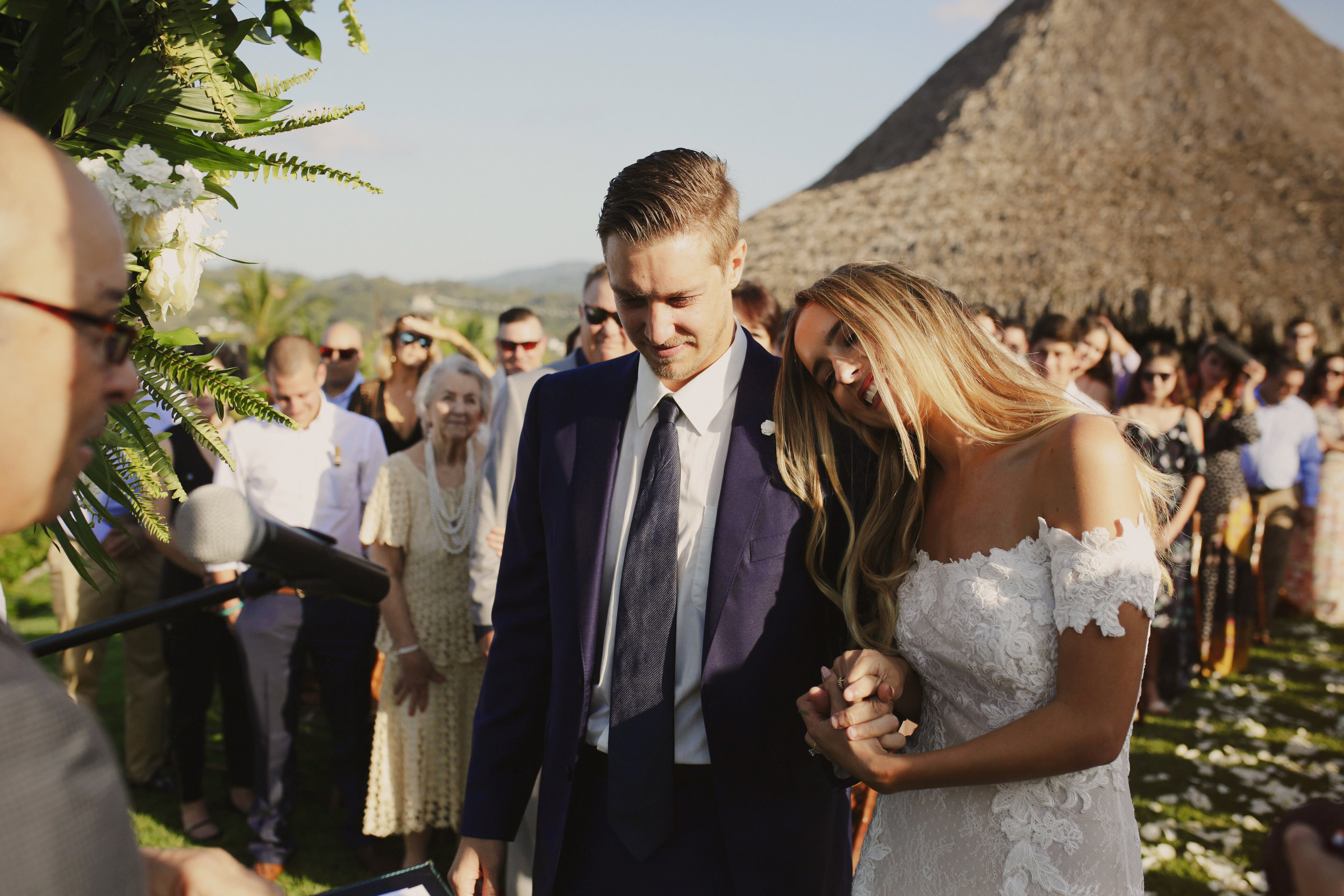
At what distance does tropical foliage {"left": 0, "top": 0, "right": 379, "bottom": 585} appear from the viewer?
1299 millimetres

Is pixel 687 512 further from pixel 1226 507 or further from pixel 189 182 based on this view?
pixel 1226 507

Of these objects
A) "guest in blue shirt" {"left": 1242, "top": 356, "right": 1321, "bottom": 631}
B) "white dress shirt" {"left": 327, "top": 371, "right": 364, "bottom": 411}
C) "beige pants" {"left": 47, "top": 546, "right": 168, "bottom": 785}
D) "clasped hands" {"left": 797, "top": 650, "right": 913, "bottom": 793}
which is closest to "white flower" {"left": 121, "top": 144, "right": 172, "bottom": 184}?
"clasped hands" {"left": 797, "top": 650, "right": 913, "bottom": 793}

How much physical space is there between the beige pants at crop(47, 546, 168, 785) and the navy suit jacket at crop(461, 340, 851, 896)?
12.7 feet

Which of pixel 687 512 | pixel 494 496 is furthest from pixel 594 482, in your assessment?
pixel 494 496

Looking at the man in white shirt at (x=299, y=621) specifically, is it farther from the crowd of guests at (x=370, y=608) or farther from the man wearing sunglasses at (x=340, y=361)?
the man wearing sunglasses at (x=340, y=361)

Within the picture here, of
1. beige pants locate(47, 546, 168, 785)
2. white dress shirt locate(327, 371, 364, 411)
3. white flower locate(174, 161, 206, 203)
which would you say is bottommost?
beige pants locate(47, 546, 168, 785)

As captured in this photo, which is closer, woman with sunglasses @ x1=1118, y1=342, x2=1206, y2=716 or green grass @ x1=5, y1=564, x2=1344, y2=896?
green grass @ x1=5, y1=564, x2=1344, y2=896

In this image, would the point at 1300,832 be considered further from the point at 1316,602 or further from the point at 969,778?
the point at 1316,602

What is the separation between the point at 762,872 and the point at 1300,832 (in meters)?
1.14

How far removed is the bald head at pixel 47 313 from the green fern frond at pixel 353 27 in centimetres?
64

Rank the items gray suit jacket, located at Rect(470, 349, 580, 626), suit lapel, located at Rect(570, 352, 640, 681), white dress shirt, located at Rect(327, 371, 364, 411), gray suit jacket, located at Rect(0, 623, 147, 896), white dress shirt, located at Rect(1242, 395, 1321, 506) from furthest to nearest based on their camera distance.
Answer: white dress shirt, located at Rect(1242, 395, 1321, 506) < white dress shirt, located at Rect(327, 371, 364, 411) < gray suit jacket, located at Rect(470, 349, 580, 626) < suit lapel, located at Rect(570, 352, 640, 681) < gray suit jacket, located at Rect(0, 623, 147, 896)

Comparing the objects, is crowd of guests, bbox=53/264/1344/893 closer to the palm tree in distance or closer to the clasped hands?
the clasped hands

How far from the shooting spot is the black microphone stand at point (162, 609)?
→ 4.12 ft

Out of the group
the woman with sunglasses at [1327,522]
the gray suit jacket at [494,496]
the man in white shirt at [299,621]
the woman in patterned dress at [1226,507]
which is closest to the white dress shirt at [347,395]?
the man in white shirt at [299,621]
